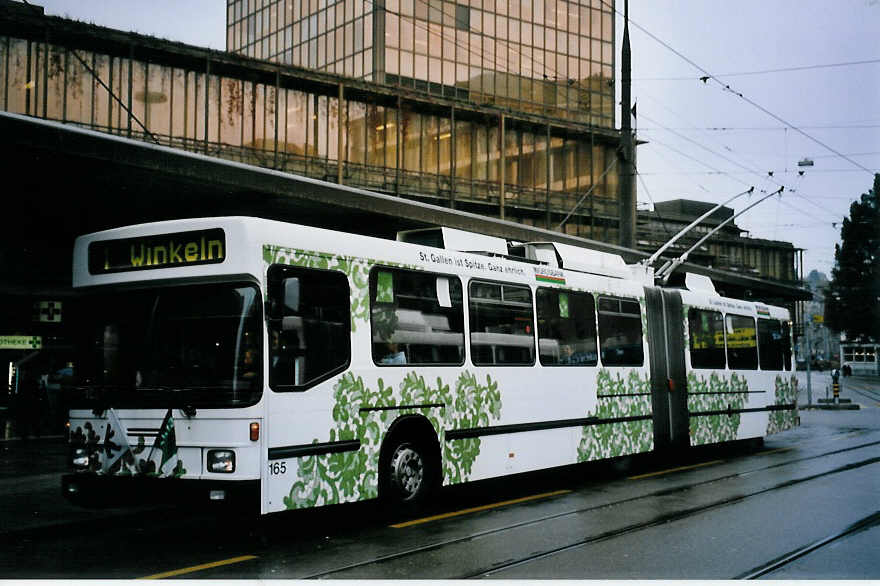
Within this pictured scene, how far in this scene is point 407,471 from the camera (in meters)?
9.99

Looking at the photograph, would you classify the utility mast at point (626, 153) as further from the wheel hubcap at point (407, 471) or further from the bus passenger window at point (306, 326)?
the bus passenger window at point (306, 326)

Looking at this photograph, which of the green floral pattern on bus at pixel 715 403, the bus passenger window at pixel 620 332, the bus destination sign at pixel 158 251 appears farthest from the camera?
the green floral pattern on bus at pixel 715 403

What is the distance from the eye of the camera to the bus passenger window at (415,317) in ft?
32.0

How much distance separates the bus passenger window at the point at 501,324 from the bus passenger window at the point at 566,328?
292 millimetres

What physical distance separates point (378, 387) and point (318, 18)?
3332 cm

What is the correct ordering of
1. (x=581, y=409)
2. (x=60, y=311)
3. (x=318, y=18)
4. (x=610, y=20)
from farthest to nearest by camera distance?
(x=610, y=20) < (x=318, y=18) < (x=60, y=311) < (x=581, y=409)

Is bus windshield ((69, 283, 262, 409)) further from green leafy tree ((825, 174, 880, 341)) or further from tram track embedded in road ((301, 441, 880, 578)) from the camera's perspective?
green leafy tree ((825, 174, 880, 341))

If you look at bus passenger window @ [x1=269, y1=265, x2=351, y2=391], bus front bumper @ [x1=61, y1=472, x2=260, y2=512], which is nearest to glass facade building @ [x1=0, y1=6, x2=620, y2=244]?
bus passenger window @ [x1=269, y1=265, x2=351, y2=391]

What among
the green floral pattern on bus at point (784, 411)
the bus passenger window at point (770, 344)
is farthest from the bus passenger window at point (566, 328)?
the green floral pattern on bus at point (784, 411)

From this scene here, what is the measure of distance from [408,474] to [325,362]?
183cm

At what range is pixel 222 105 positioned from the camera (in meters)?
32.9

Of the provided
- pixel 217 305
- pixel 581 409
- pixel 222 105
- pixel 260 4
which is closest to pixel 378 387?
pixel 217 305

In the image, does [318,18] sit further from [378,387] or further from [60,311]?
[378,387]

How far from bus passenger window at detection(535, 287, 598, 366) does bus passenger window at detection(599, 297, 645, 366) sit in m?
0.33
